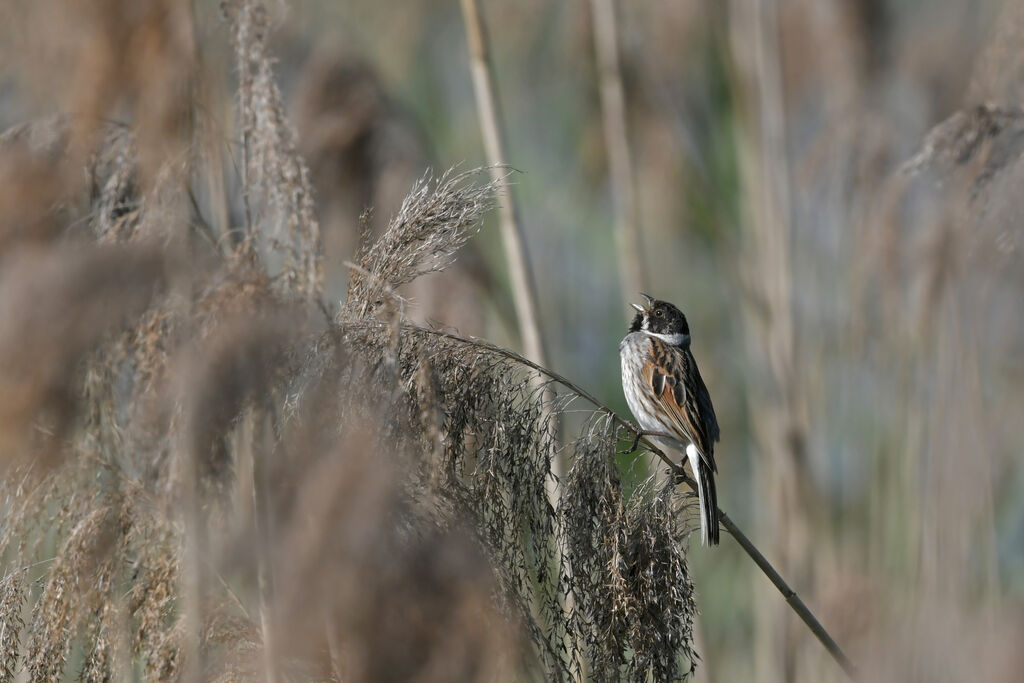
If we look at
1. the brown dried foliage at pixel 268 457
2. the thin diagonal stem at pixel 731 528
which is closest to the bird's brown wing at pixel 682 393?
the thin diagonal stem at pixel 731 528

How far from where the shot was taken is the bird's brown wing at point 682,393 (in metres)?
3.42

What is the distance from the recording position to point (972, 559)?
3824 millimetres

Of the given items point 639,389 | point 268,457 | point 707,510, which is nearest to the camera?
point 268,457

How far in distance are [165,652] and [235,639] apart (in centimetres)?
14

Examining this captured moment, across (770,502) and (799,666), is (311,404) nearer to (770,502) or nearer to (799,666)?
(770,502)

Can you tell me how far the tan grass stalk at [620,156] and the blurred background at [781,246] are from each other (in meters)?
0.03

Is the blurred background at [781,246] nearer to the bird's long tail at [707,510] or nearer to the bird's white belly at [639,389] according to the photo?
the bird's white belly at [639,389]

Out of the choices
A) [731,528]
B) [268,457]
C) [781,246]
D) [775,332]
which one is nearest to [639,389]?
[775,332]

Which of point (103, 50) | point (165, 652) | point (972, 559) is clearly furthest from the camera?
point (972, 559)

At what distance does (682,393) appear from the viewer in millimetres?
3537

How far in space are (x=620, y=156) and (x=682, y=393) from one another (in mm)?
814

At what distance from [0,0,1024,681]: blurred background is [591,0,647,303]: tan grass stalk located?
1.0 inches

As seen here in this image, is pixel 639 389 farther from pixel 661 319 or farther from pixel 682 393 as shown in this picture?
pixel 661 319

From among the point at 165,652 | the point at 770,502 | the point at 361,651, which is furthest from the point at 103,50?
the point at 770,502
